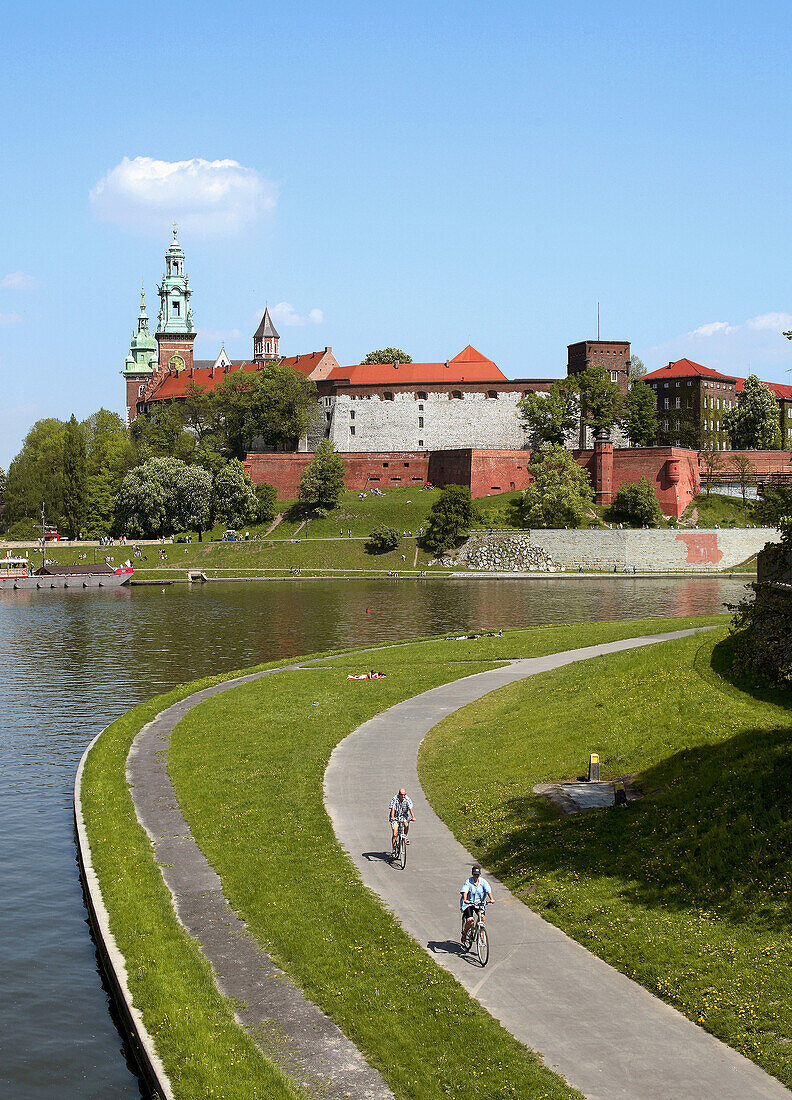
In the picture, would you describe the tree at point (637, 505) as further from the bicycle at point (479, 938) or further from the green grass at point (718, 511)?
the bicycle at point (479, 938)

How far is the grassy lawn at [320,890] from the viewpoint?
43.7 ft

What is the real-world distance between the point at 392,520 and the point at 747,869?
9741 centimetres

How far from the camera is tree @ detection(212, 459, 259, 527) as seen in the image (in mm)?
118875

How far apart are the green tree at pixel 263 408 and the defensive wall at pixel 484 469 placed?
4857mm

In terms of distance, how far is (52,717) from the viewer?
126 ft

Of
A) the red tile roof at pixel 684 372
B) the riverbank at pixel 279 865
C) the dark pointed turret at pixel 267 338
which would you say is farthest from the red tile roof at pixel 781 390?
the riverbank at pixel 279 865

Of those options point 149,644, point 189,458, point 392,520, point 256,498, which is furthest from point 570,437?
point 149,644

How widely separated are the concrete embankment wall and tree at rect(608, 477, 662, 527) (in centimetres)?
508

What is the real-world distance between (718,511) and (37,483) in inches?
3053

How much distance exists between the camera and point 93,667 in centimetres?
4997

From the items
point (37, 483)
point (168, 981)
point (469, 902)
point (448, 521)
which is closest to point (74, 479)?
point (37, 483)

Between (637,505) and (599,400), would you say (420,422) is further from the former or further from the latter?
(637,505)

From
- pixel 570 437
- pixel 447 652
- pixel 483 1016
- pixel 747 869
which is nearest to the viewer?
pixel 483 1016

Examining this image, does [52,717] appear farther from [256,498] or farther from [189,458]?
[189,458]
